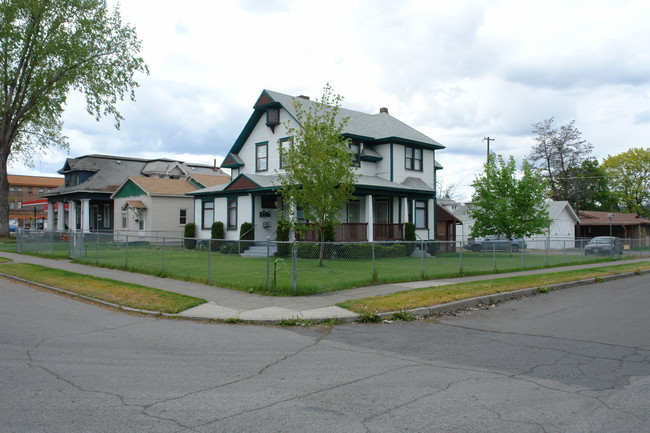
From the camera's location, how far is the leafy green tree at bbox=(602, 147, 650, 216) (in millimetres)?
67875

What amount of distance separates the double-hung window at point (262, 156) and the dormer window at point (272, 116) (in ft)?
4.32

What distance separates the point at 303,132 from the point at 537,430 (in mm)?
16993

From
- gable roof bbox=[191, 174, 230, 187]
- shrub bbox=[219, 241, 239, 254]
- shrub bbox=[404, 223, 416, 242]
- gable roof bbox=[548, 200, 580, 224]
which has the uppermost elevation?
gable roof bbox=[191, 174, 230, 187]

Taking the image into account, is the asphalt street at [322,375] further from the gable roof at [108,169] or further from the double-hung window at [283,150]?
the gable roof at [108,169]

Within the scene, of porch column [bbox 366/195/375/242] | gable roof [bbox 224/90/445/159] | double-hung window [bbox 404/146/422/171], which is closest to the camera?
porch column [bbox 366/195/375/242]

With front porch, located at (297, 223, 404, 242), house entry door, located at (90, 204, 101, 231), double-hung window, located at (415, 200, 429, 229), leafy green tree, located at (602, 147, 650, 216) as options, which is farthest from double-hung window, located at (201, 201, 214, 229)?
leafy green tree, located at (602, 147, 650, 216)

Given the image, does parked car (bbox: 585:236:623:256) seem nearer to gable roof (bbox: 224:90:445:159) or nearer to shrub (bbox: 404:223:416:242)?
shrub (bbox: 404:223:416:242)

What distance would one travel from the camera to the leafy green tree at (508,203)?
31.2 metres

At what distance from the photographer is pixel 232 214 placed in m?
30.0

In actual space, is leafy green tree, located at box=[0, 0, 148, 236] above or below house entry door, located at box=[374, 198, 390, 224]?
above

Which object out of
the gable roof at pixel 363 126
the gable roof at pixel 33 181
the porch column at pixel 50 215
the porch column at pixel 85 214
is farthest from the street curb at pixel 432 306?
the gable roof at pixel 33 181

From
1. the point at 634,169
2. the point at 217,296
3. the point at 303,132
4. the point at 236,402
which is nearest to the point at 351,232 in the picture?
the point at 303,132

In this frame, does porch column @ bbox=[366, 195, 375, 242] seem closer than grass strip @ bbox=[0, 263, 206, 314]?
No

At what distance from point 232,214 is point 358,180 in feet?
26.0
